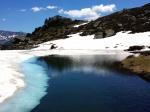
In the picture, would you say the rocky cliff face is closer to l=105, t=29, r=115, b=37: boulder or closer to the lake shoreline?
l=105, t=29, r=115, b=37: boulder

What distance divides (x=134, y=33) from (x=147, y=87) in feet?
251

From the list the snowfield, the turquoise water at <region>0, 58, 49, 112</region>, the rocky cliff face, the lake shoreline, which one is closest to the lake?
the turquoise water at <region>0, 58, 49, 112</region>

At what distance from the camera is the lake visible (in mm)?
30266

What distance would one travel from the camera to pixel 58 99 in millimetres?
34156

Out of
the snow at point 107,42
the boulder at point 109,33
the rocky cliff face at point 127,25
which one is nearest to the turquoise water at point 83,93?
the snow at point 107,42

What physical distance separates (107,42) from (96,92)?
241 feet

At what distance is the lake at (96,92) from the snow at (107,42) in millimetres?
42427

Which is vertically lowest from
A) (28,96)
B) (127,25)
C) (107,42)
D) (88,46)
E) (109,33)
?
(28,96)

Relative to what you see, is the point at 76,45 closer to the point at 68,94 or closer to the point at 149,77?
the point at 149,77

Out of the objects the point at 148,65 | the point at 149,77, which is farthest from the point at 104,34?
the point at 149,77

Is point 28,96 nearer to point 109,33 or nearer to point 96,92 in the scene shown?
point 96,92

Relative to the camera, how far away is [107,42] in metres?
109

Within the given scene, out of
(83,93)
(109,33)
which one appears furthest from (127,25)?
(83,93)

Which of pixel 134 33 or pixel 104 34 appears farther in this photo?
pixel 104 34
